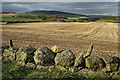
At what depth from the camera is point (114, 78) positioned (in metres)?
5.18

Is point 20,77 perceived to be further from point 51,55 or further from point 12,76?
point 51,55

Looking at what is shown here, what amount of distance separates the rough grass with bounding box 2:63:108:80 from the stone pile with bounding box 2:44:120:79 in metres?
0.27

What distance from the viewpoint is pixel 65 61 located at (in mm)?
5824

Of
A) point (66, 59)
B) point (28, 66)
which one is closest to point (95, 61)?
point (66, 59)

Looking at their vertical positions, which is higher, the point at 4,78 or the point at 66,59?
the point at 66,59

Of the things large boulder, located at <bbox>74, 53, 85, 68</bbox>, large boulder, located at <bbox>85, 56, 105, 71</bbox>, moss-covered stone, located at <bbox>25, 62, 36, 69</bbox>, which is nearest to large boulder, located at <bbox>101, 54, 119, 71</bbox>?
large boulder, located at <bbox>85, 56, 105, 71</bbox>

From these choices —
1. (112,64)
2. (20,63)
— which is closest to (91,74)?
→ (112,64)

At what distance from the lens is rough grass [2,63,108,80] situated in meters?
5.04

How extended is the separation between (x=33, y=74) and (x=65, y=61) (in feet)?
5.57

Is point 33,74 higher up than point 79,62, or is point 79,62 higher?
point 79,62

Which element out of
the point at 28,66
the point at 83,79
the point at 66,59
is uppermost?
the point at 66,59

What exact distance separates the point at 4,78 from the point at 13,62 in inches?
56.5

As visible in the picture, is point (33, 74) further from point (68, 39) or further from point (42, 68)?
point (68, 39)

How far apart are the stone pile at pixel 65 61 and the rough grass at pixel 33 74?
0.87ft
